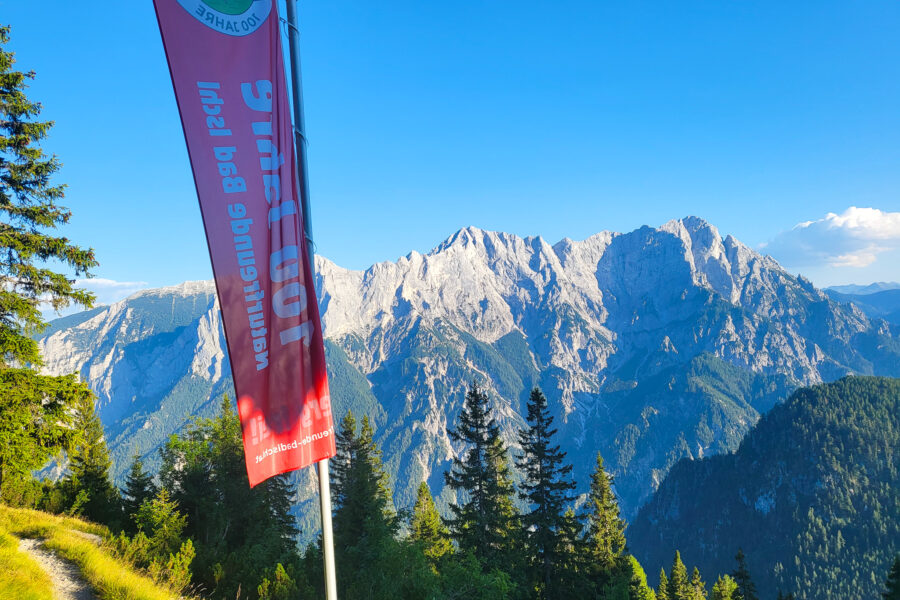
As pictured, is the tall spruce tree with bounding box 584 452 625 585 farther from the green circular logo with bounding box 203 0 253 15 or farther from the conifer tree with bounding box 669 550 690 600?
the green circular logo with bounding box 203 0 253 15

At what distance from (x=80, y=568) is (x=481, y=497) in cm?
2417

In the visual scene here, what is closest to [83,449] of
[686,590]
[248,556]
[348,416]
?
[348,416]

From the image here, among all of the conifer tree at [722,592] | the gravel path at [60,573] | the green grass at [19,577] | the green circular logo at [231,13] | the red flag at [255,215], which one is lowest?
the conifer tree at [722,592]

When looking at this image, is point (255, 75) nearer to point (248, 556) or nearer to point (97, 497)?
point (248, 556)

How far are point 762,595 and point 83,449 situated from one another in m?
227

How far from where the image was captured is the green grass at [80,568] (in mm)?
7988

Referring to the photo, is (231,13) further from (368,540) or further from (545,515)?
(545,515)

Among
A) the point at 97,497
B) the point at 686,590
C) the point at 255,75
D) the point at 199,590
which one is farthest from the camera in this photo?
the point at 686,590

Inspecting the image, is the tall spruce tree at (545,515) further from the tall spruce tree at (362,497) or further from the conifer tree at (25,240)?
the conifer tree at (25,240)

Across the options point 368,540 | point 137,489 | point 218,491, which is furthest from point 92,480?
point 368,540

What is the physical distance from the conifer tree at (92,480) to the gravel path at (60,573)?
13698 millimetres

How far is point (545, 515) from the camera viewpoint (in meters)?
29.0

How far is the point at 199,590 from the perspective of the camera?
14.6m

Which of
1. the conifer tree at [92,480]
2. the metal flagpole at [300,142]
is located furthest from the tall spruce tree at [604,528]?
the metal flagpole at [300,142]
